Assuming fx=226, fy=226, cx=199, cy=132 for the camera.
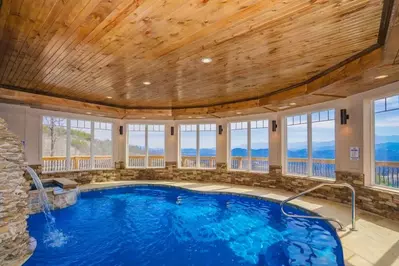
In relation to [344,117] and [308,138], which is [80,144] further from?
[344,117]

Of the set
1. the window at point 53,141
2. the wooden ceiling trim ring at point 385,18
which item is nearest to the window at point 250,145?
the wooden ceiling trim ring at point 385,18

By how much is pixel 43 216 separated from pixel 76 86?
3.34 meters

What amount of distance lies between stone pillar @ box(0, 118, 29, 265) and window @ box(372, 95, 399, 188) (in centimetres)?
694

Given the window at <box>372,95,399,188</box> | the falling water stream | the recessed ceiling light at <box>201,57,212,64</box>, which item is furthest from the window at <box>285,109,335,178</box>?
the falling water stream

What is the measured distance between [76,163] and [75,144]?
846 mm

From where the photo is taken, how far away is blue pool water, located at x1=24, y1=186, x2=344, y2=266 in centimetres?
360

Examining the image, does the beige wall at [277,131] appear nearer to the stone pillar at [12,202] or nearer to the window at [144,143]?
the window at [144,143]

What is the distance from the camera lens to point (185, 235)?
182 inches

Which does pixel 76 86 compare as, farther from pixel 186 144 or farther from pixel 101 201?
pixel 186 144

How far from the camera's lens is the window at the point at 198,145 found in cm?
1004

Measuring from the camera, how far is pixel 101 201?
7.21m

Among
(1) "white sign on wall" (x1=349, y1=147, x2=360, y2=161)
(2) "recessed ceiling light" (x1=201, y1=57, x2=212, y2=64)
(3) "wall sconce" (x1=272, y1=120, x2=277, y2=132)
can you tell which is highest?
(2) "recessed ceiling light" (x1=201, y1=57, x2=212, y2=64)

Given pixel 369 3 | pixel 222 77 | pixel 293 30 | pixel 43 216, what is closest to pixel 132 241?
pixel 43 216

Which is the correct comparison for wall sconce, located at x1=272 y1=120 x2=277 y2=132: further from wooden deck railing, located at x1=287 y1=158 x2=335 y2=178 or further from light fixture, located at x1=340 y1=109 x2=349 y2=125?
light fixture, located at x1=340 y1=109 x2=349 y2=125
